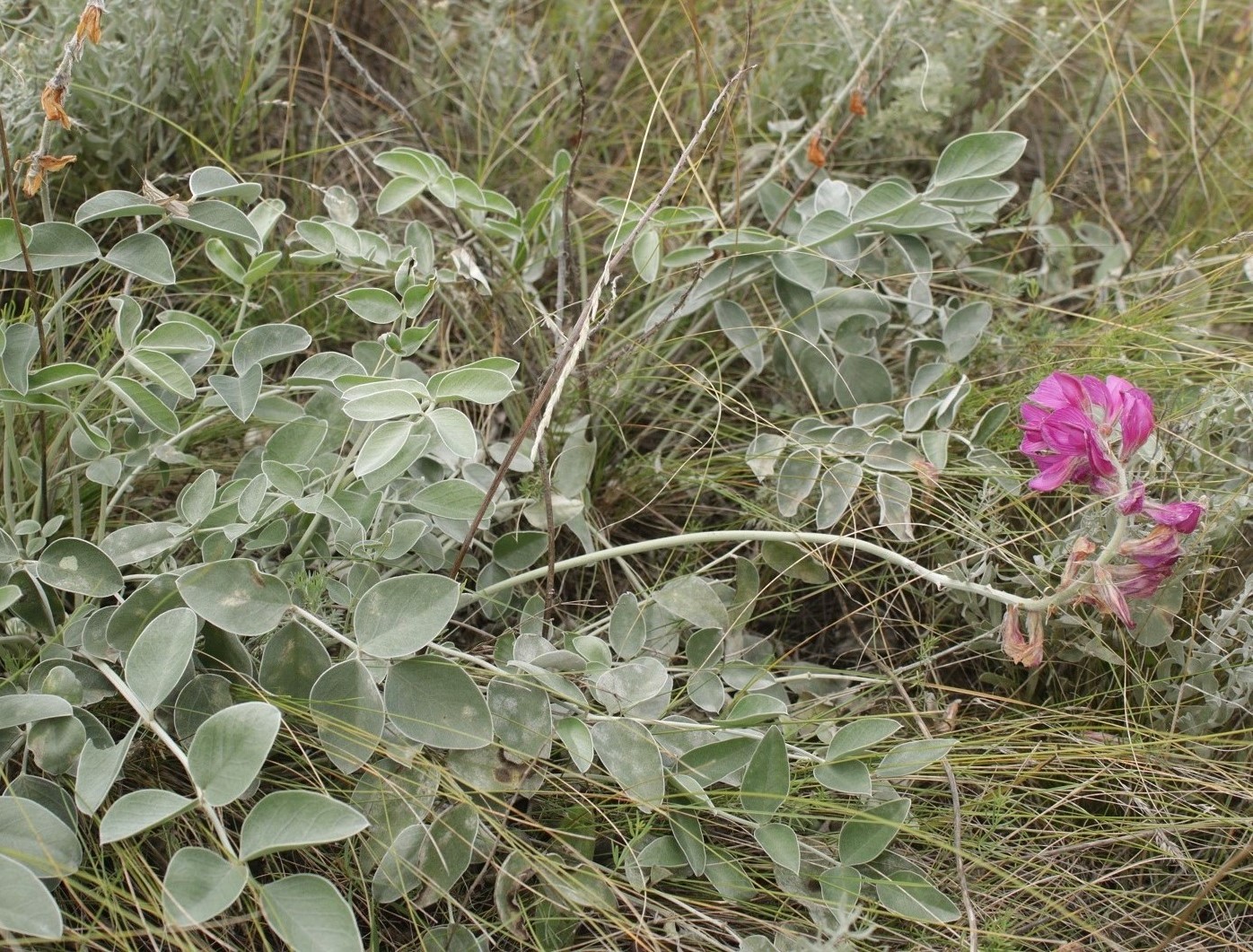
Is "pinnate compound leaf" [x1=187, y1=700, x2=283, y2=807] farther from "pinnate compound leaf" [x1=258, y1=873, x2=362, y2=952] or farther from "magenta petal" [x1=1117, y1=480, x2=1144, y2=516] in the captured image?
"magenta petal" [x1=1117, y1=480, x2=1144, y2=516]

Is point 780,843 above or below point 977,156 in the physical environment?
below

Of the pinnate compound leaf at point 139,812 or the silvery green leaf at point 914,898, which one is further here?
the silvery green leaf at point 914,898

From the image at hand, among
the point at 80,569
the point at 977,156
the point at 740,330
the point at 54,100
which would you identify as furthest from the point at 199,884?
the point at 977,156

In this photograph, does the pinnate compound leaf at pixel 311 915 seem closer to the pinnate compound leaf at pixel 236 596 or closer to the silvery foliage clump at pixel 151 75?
the pinnate compound leaf at pixel 236 596

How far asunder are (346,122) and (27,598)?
3.58ft

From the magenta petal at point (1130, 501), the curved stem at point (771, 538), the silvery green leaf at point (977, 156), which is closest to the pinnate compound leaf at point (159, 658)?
the curved stem at point (771, 538)

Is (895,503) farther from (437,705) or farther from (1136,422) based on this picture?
(437,705)

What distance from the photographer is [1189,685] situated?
1.15 metres

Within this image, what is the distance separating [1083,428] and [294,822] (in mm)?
766

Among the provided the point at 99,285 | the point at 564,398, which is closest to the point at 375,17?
the point at 99,285

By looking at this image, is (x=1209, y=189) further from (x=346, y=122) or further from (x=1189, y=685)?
(x=346, y=122)

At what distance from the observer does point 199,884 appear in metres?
0.80

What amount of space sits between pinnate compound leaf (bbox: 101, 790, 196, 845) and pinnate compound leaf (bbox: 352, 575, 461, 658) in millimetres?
193

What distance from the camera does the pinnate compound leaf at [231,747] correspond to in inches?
32.8
